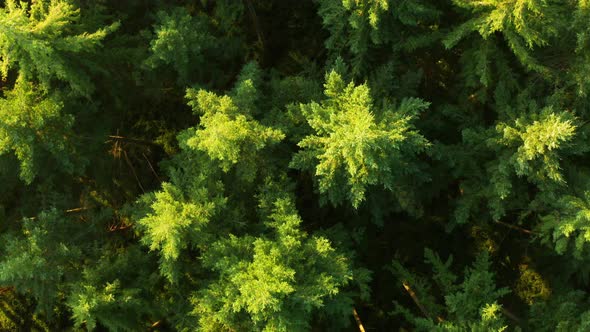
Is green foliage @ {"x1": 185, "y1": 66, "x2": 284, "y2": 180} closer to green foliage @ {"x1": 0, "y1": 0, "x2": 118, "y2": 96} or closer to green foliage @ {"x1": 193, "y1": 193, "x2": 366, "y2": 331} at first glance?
green foliage @ {"x1": 193, "y1": 193, "x2": 366, "y2": 331}

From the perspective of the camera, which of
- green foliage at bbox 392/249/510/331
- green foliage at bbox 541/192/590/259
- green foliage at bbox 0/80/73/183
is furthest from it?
green foliage at bbox 392/249/510/331

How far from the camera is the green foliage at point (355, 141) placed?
13.6 ft

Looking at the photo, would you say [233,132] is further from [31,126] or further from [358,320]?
[358,320]

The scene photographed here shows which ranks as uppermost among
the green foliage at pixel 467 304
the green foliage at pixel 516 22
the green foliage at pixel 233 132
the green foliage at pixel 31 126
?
the green foliage at pixel 516 22

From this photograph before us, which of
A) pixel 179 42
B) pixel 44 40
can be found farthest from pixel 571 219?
pixel 44 40

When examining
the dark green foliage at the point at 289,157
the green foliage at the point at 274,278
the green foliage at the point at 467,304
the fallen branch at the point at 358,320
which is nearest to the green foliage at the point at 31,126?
the dark green foliage at the point at 289,157

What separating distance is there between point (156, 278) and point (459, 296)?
3488 millimetres

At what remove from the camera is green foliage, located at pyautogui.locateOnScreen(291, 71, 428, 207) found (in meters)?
4.14

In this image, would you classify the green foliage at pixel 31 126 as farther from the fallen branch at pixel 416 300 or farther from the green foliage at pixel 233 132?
the fallen branch at pixel 416 300

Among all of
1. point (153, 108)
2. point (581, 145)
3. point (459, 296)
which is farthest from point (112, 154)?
point (581, 145)

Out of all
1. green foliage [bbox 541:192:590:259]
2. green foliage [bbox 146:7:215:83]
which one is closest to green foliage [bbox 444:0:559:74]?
green foliage [bbox 541:192:590:259]

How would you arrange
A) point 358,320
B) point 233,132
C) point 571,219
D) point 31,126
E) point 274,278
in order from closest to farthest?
point 274,278
point 233,132
point 571,219
point 31,126
point 358,320

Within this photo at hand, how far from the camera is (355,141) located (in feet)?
13.2

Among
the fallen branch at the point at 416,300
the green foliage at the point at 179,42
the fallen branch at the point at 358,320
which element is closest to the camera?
the green foliage at the point at 179,42
